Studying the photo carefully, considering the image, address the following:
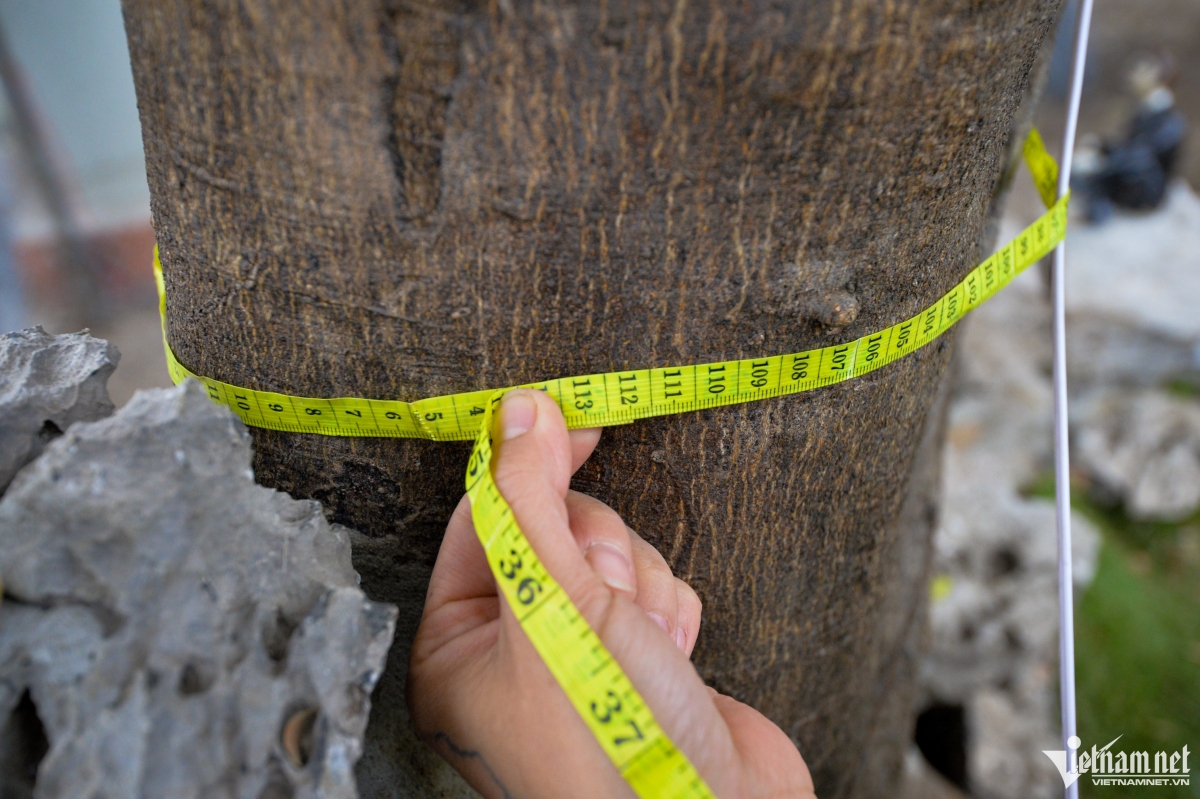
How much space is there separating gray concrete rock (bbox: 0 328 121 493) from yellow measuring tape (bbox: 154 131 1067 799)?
0.49 ft

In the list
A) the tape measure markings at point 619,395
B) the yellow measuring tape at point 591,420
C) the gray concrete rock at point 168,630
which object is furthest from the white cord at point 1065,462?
the gray concrete rock at point 168,630

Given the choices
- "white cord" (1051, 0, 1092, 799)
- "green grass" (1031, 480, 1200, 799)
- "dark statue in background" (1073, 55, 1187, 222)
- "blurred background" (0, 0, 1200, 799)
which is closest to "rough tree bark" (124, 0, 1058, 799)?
"white cord" (1051, 0, 1092, 799)

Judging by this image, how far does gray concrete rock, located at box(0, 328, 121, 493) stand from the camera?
1275 mm

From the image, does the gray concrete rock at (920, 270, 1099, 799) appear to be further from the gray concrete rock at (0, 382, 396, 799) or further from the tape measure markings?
the gray concrete rock at (0, 382, 396, 799)

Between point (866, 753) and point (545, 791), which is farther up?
point (545, 791)

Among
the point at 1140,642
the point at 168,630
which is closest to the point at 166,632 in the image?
the point at 168,630

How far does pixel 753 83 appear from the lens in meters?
1.09

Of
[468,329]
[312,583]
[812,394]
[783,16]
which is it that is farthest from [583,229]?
[312,583]

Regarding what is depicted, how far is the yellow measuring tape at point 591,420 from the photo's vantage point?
44.6 inches

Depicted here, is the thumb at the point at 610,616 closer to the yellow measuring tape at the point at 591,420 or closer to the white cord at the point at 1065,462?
the yellow measuring tape at the point at 591,420

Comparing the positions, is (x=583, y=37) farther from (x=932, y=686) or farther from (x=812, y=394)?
(x=932, y=686)

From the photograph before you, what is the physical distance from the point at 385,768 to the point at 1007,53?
1451 millimetres

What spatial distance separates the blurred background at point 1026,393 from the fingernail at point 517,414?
1669mm

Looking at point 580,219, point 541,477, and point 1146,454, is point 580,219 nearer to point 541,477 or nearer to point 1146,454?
point 541,477
